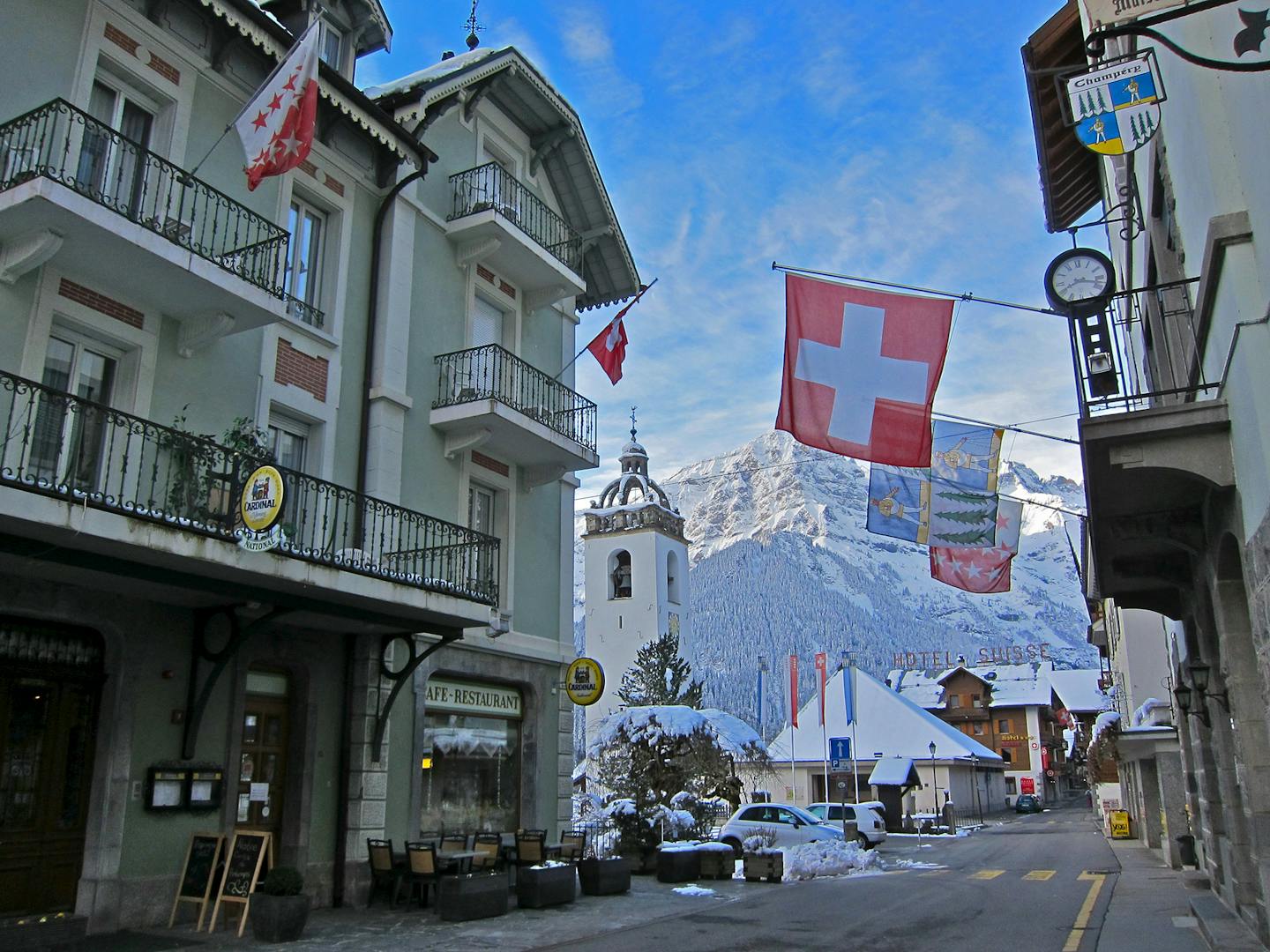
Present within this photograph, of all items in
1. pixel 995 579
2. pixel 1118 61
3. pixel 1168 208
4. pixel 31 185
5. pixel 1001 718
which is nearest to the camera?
pixel 1118 61

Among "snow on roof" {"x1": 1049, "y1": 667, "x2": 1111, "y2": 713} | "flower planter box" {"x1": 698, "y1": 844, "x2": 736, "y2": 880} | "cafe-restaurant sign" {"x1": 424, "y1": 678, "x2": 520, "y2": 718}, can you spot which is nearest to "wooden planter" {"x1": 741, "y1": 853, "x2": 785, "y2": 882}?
"flower planter box" {"x1": 698, "y1": 844, "x2": 736, "y2": 880}

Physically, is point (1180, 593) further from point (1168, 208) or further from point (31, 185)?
point (31, 185)

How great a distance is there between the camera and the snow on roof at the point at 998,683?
8650 cm

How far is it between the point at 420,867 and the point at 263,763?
2.62 meters

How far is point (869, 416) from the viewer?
12406 millimetres

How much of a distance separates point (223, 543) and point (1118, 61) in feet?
31.2

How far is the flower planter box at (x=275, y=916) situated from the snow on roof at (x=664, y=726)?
12.8m

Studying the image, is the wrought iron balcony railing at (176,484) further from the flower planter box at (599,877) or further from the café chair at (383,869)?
the flower planter box at (599,877)

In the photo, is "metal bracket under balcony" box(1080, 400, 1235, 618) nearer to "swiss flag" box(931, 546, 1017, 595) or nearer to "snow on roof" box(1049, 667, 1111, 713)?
"swiss flag" box(931, 546, 1017, 595)

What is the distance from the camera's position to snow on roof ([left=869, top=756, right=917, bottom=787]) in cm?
4278

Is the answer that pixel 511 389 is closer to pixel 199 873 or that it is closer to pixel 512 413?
pixel 512 413

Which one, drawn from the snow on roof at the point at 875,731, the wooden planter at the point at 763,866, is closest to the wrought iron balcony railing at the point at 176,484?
the wooden planter at the point at 763,866

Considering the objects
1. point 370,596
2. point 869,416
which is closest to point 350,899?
point 370,596

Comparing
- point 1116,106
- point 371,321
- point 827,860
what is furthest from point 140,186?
point 827,860
